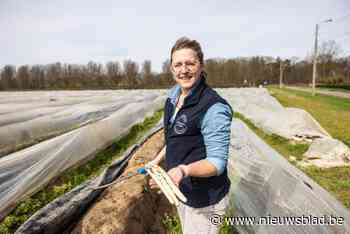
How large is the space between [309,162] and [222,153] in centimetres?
497

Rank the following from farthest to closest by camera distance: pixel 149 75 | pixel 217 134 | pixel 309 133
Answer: pixel 149 75, pixel 309 133, pixel 217 134

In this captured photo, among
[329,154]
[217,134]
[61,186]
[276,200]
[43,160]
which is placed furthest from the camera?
[329,154]

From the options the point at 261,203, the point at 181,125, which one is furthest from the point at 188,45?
the point at 261,203

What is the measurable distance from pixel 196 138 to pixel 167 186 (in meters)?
0.32

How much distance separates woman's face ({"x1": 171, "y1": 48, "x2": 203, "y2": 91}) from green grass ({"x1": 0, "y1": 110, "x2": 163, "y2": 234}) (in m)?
3.23

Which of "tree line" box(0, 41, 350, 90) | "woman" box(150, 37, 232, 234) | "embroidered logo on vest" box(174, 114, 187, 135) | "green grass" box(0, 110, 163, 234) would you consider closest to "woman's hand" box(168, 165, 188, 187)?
"woman" box(150, 37, 232, 234)

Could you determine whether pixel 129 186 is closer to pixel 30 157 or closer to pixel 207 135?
pixel 30 157

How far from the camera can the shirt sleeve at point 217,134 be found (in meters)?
A: 1.22

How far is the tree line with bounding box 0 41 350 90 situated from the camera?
141ft

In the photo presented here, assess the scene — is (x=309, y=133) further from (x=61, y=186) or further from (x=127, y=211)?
(x=61, y=186)

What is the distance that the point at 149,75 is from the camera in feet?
156

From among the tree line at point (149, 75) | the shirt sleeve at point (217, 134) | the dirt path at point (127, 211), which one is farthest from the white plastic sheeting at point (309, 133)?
the tree line at point (149, 75)

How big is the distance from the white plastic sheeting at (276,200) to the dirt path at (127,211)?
1.10m

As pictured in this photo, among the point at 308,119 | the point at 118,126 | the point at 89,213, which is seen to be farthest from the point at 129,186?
the point at 308,119
